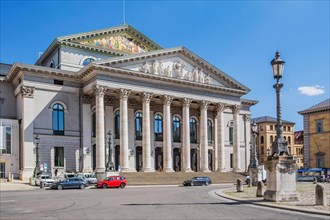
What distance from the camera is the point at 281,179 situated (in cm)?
2031

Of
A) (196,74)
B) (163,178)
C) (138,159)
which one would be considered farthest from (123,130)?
(196,74)

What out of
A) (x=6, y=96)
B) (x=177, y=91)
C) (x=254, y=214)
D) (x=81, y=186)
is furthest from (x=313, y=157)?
(x=254, y=214)

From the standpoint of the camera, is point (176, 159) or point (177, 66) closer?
point (177, 66)

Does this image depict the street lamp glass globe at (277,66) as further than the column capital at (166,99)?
No

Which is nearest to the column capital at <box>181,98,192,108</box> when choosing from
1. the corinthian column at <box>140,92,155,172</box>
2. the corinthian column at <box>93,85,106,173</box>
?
the corinthian column at <box>140,92,155,172</box>

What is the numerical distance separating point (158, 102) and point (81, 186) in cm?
2523

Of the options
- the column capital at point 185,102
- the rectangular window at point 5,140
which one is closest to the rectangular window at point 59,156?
the rectangular window at point 5,140

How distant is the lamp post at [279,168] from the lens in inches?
797

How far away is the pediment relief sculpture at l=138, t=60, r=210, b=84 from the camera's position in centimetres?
5689

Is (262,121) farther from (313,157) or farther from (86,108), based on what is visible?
(86,108)

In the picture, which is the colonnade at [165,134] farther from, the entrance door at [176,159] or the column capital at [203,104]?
the entrance door at [176,159]

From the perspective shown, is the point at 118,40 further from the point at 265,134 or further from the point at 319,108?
the point at 265,134

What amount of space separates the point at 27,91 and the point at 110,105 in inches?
478

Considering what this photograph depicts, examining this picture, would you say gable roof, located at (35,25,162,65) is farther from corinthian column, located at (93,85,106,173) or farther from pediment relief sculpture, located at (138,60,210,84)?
corinthian column, located at (93,85,106,173)
